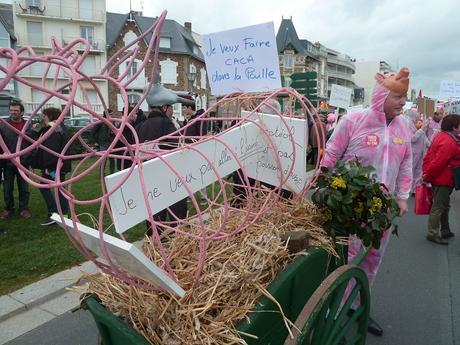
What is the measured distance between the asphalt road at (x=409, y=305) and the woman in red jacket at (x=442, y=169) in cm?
29

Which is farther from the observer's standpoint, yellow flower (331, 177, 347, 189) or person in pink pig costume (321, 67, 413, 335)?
person in pink pig costume (321, 67, 413, 335)

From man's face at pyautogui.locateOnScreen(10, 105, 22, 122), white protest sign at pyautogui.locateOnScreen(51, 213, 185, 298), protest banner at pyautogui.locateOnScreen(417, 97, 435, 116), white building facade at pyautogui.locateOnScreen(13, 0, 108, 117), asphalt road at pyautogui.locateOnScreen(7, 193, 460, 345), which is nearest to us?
white protest sign at pyautogui.locateOnScreen(51, 213, 185, 298)

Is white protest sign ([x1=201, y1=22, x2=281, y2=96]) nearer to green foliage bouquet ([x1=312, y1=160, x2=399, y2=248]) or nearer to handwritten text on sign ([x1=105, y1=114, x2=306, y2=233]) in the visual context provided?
handwritten text on sign ([x1=105, y1=114, x2=306, y2=233])

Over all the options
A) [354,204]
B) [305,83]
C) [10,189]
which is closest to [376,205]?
[354,204]

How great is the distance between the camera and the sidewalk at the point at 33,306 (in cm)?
300

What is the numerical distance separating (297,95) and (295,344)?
4.41 ft

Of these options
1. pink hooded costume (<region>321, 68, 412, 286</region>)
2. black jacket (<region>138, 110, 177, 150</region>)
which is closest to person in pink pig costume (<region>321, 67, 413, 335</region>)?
pink hooded costume (<region>321, 68, 412, 286</region>)

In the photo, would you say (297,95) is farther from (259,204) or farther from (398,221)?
(398,221)

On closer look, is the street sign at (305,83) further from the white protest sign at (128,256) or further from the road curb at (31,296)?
the white protest sign at (128,256)

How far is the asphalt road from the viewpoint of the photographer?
291cm

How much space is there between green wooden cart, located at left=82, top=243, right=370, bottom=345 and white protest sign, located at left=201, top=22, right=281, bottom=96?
1372 mm

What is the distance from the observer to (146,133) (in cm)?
442

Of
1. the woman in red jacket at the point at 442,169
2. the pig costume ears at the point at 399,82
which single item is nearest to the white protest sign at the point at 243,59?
the pig costume ears at the point at 399,82

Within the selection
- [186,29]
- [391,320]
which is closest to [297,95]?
[391,320]
